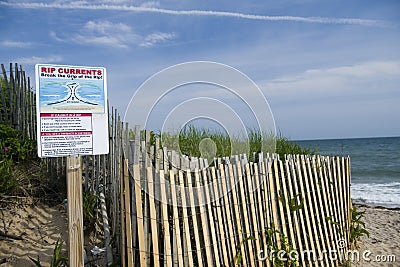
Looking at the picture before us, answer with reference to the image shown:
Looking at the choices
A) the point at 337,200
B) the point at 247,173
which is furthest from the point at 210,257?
the point at 337,200

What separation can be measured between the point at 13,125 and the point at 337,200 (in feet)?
21.3

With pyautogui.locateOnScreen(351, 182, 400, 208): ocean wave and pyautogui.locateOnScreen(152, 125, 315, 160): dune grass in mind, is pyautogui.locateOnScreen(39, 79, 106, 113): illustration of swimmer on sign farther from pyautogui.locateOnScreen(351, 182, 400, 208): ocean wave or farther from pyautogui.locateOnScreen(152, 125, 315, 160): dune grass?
pyautogui.locateOnScreen(351, 182, 400, 208): ocean wave

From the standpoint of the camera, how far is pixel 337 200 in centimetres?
593

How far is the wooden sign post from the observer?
3191 millimetres

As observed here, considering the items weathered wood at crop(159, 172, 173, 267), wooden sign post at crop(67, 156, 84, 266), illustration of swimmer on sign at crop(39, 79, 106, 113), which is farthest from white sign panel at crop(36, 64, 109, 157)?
Answer: weathered wood at crop(159, 172, 173, 267)

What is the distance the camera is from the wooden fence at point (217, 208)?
11.7 ft

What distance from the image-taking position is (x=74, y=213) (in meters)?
3.21

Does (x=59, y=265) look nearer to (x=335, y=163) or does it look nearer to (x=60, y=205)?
(x=60, y=205)

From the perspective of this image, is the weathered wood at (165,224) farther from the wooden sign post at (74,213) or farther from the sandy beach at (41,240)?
the sandy beach at (41,240)

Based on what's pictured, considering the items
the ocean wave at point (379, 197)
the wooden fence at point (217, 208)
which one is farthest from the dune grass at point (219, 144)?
the ocean wave at point (379, 197)

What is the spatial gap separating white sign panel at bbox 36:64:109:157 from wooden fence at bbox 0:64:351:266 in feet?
1.48

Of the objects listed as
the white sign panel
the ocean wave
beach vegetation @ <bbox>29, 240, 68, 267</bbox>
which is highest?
the white sign panel

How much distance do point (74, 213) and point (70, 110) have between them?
883 mm

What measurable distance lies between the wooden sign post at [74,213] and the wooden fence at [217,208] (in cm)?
49
